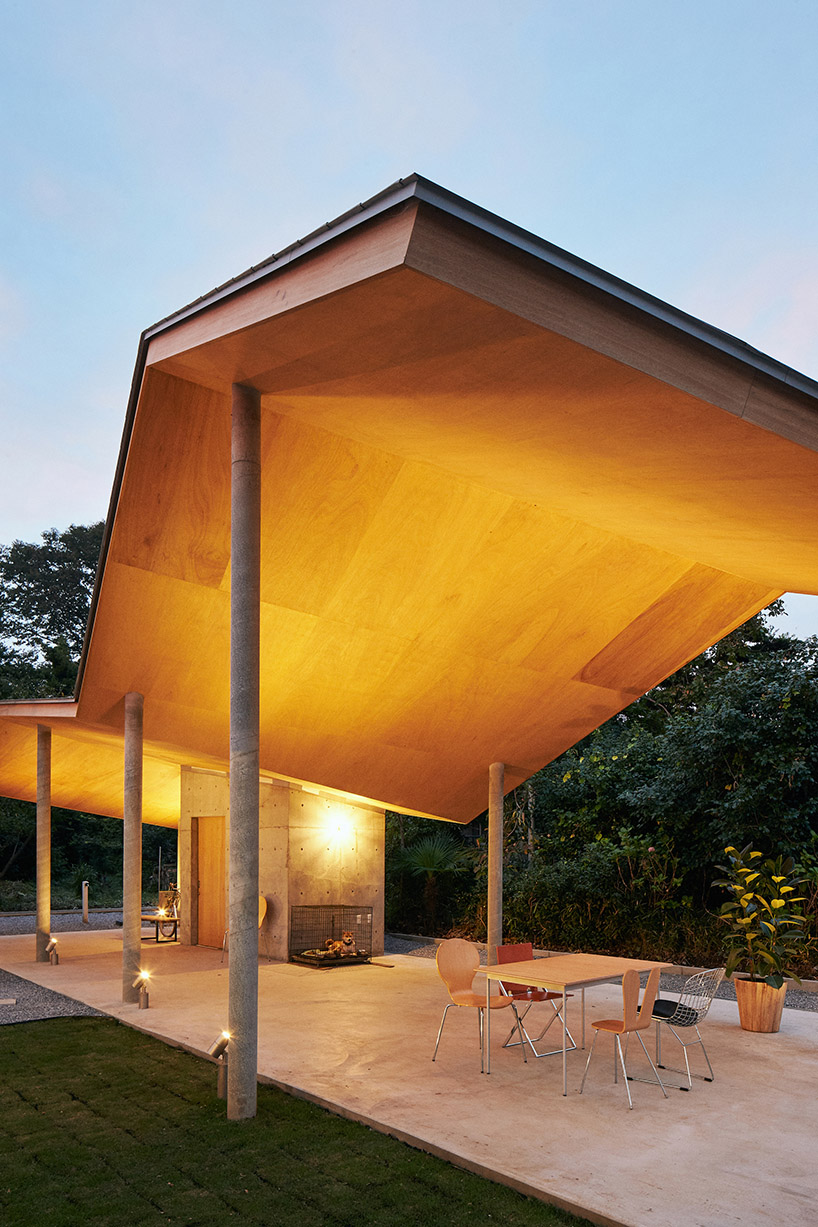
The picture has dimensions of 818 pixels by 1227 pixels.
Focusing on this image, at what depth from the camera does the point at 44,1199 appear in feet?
13.8

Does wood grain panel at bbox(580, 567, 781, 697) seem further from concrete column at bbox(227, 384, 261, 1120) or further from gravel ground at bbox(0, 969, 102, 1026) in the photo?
gravel ground at bbox(0, 969, 102, 1026)

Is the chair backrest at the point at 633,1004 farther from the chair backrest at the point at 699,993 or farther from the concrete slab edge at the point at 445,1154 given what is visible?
the concrete slab edge at the point at 445,1154

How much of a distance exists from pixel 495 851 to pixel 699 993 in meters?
4.19

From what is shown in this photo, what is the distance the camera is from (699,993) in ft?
20.4

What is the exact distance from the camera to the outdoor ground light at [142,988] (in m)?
8.41

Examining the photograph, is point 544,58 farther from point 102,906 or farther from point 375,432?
point 375,432

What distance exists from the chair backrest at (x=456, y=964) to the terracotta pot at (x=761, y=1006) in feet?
7.86

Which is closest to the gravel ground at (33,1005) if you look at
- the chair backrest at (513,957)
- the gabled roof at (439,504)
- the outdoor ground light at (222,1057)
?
the gabled roof at (439,504)

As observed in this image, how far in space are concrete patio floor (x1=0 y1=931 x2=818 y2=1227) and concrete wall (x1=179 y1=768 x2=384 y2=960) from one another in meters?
2.49

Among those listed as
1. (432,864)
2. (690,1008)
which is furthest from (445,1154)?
(432,864)

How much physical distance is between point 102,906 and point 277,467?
1807cm

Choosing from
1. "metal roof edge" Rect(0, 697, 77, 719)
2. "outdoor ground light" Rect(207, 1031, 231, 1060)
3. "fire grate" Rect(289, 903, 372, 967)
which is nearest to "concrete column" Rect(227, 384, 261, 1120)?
"outdoor ground light" Rect(207, 1031, 231, 1060)

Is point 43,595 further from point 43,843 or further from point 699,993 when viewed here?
point 699,993

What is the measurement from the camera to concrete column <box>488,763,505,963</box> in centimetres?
1007
